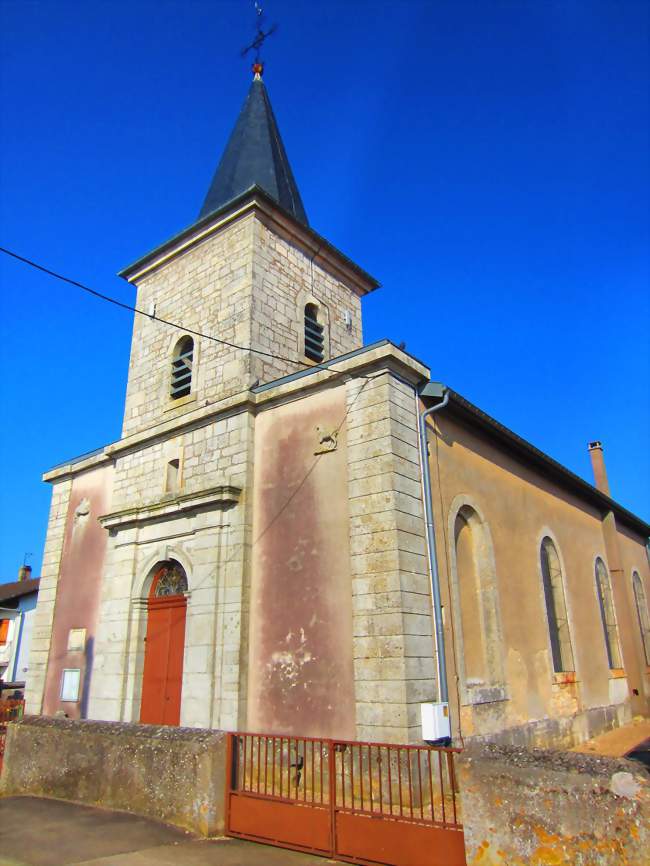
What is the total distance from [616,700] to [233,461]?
977 centimetres

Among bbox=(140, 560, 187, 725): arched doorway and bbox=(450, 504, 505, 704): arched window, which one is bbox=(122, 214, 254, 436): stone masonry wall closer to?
bbox=(140, 560, 187, 725): arched doorway

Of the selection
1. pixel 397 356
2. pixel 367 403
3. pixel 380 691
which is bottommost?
pixel 380 691

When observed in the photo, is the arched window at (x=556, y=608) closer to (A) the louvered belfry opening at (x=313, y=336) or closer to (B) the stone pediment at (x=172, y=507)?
(A) the louvered belfry opening at (x=313, y=336)

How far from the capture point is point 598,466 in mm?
18312

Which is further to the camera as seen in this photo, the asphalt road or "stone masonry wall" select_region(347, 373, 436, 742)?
"stone masonry wall" select_region(347, 373, 436, 742)

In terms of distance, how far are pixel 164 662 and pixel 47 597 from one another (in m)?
3.89

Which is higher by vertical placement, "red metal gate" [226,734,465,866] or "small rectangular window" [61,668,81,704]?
"small rectangular window" [61,668,81,704]

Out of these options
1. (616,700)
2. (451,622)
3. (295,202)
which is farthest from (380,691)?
(295,202)

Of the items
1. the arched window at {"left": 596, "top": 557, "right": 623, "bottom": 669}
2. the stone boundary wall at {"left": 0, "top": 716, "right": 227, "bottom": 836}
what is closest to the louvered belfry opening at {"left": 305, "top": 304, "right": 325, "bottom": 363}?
the stone boundary wall at {"left": 0, "top": 716, "right": 227, "bottom": 836}

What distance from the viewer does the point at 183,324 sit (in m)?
11.4

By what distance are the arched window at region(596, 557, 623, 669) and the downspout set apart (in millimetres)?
8224

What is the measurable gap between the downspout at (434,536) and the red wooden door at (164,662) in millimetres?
3755

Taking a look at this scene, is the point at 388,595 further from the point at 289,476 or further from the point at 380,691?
the point at 289,476

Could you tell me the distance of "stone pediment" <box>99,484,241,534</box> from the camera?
8.54m
